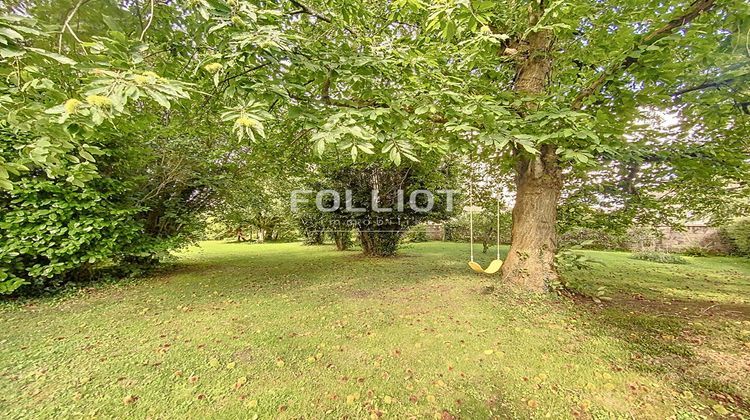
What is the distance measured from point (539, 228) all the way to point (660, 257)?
8.88 metres

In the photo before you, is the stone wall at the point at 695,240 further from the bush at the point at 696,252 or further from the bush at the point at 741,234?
the bush at the point at 741,234

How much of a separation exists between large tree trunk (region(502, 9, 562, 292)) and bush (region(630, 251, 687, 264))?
8355mm

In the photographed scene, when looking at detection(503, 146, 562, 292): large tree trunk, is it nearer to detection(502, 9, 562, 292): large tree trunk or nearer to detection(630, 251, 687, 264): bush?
detection(502, 9, 562, 292): large tree trunk

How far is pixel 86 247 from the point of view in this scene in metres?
4.76

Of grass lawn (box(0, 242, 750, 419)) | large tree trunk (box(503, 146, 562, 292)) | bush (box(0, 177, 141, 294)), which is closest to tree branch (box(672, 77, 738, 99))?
large tree trunk (box(503, 146, 562, 292))

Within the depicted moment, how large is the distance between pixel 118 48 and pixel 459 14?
2262mm

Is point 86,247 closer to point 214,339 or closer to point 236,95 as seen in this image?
point 214,339

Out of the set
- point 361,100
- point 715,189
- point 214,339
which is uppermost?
point 361,100

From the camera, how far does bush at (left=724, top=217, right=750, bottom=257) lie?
10164 millimetres

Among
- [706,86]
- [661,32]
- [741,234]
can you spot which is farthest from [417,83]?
[741,234]

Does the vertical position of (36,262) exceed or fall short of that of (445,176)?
it falls short

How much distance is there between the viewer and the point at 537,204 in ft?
14.5

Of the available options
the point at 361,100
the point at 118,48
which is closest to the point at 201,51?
the point at 118,48

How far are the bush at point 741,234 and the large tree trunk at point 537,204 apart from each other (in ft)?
36.4
